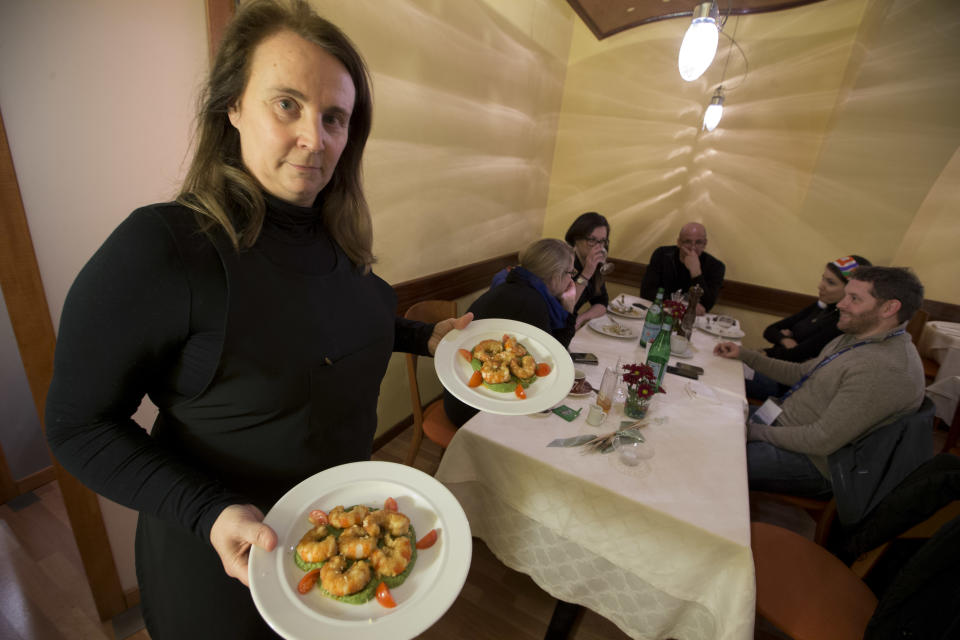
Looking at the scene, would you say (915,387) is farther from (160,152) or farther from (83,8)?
(83,8)

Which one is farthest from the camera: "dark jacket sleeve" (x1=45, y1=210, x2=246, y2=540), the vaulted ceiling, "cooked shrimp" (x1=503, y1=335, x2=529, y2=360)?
the vaulted ceiling

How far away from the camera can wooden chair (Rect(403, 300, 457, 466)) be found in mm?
1994

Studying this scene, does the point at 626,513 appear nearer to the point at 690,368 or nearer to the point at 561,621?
the point at 561,621

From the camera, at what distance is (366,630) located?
0.63 metres

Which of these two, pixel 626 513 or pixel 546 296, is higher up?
pixel 546 296

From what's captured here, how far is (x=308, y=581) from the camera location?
2.23 ft

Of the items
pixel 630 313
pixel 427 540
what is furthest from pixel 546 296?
pixel 427 540

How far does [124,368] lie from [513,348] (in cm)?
96

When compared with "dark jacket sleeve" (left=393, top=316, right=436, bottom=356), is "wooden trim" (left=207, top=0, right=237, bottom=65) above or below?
above

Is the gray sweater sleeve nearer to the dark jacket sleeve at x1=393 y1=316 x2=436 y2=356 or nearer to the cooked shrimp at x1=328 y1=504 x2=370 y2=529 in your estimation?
the dark jacket sleeve at x1=393 y1=316 x2=436 y2=356

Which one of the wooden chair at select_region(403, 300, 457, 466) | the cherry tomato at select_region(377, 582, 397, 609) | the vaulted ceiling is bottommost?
the wooden chair at select_region(403, 300, 457, 466)

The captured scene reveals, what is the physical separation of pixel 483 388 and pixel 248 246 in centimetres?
71

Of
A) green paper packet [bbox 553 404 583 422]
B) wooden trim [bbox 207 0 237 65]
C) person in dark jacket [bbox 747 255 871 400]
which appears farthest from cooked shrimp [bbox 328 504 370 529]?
person in dark jacket [bbox 747 255 871 400]

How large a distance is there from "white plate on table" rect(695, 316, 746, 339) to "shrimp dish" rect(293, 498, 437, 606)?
2.60m
